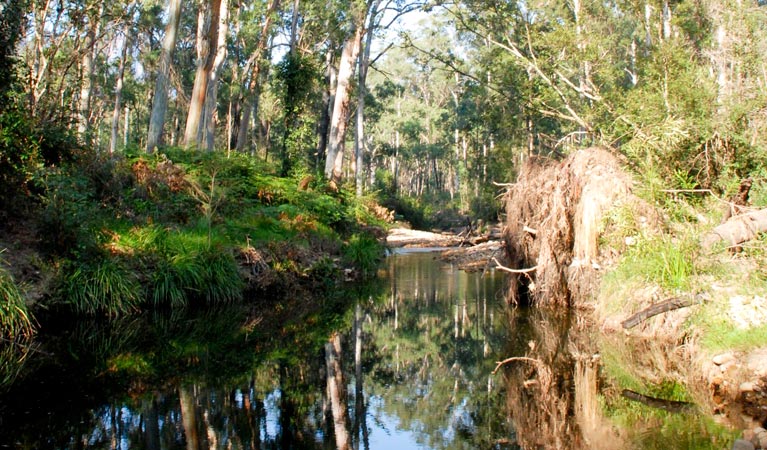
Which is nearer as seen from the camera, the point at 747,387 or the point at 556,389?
the point at 747,387

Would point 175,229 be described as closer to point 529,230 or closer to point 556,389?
point 529,230

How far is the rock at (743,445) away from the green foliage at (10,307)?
27.1ft

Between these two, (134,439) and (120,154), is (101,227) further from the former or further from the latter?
(134,439)

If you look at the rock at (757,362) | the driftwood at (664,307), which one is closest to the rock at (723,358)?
the rock at (757,362)

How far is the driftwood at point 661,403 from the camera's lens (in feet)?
21.3

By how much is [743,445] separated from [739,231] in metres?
5.04

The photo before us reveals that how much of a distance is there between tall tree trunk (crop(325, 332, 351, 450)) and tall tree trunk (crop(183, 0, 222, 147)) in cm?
1235

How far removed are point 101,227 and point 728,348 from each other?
10395 millimetres

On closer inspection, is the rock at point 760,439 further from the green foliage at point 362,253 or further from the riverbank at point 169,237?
the green foliage at point 362,253

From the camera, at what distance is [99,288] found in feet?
37.0

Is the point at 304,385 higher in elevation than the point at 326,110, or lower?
lower

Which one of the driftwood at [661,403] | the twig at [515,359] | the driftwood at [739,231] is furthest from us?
the driftwood at [739,231]

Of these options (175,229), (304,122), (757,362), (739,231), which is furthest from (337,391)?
(304,122)

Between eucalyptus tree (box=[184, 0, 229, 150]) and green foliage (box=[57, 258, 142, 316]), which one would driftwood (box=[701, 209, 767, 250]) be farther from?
eucalyptus tree (box=[184, 0, 229, 150])
